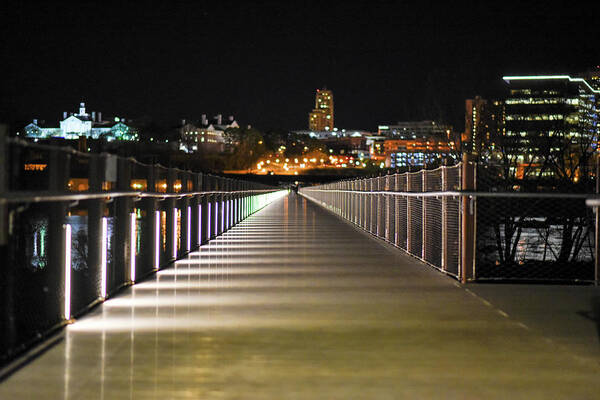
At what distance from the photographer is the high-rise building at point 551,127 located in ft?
109

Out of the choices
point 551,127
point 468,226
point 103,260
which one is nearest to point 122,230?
point 103,260

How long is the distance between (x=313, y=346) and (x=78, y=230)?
529cm

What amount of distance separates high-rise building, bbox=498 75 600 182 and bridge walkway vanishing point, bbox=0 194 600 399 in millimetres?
21078

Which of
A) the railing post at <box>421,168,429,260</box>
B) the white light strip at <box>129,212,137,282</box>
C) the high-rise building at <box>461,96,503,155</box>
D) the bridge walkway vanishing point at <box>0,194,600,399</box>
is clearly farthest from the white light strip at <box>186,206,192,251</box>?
the high-rise building at <box>461,96,503,155</box>

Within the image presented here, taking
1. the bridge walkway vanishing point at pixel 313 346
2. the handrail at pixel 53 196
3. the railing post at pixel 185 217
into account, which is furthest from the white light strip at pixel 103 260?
the railing post at pixel 185 217

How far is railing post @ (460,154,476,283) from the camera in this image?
34.0 ft

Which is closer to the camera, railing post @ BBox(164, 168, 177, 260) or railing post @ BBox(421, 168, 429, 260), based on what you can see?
railing post @ BBox(164, 168, 177, 260)

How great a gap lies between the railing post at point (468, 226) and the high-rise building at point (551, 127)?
19.0 m

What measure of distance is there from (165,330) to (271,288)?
121 inches

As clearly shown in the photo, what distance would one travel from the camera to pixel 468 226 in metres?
10.4

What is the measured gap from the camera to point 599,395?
476 centimetres

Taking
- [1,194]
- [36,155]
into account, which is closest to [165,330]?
[1,194]

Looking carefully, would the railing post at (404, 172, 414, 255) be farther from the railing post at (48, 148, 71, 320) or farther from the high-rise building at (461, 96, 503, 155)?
the high-rise building at (461, 96, 503, 155)

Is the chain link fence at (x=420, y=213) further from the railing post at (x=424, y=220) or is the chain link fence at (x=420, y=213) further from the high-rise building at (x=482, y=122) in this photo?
the high-rise building at (x=482, y=122)
